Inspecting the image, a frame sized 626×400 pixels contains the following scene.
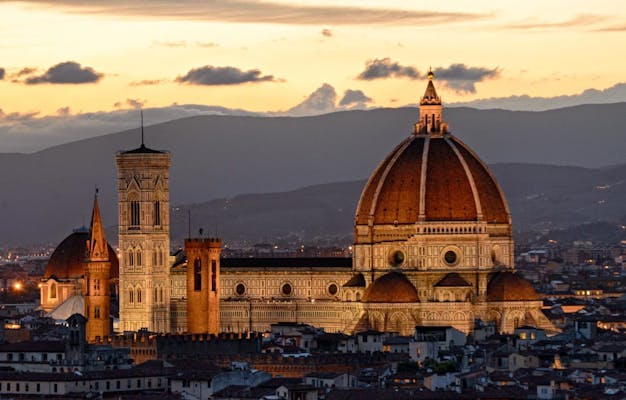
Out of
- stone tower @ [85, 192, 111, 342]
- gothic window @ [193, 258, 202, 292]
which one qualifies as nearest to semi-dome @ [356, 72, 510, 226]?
gothic window @ [193, 258, 202, 292]

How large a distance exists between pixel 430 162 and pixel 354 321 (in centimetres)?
961

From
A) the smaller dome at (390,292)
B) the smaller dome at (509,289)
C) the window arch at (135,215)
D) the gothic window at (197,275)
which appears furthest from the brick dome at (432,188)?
the window arch at (135,215)

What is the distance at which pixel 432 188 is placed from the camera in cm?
15650

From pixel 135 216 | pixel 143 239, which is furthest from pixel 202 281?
pixel 135 216

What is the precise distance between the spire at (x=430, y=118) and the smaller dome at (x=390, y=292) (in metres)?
10.1

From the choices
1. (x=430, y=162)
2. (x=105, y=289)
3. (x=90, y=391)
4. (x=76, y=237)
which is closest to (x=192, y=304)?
(x=105, y=289)

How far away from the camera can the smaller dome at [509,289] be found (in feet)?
505

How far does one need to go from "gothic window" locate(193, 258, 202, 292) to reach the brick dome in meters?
9.52

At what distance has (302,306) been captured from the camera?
525ft

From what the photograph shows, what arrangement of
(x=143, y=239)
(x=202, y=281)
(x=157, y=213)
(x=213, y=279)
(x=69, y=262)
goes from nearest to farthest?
(x=202, y=281), (x=213, y=279), (x=143, y=239), (x=157, y=213), (x=69, y=262)

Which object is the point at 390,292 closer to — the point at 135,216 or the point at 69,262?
the point at 135,216

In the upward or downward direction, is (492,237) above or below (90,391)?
above

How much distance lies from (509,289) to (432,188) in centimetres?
707

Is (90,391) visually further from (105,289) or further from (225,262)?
(225,262)
